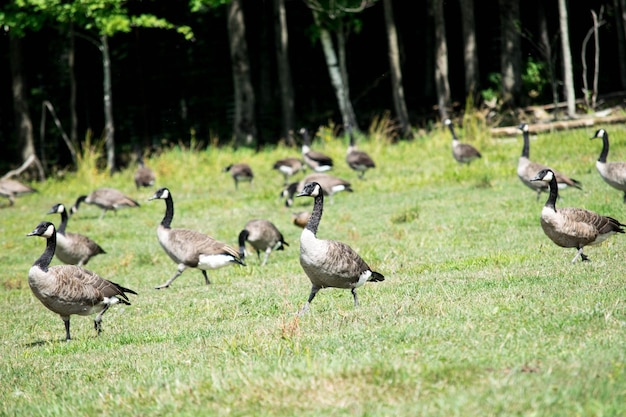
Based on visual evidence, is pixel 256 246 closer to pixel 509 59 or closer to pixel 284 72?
pixel 284 72

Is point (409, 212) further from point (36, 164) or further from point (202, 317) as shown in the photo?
point (36, 164)

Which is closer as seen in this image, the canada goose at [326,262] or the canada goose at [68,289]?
the canada goose at [326,262]

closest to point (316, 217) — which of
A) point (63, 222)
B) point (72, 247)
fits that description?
point (63, 222)

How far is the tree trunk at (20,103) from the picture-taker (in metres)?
33.3

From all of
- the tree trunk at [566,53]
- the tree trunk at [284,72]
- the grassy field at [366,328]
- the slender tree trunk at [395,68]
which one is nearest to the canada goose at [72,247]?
the grassy field at [366,328]

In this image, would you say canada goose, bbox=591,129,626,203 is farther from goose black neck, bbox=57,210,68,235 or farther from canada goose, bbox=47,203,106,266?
goose black neck, bbox=57,210,68,235

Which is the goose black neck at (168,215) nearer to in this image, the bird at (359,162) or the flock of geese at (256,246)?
the flock of geese at (256,246)

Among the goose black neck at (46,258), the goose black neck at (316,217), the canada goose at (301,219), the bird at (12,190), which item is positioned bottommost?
the canada goose at (301,219)

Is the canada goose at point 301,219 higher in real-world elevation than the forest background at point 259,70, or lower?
lower

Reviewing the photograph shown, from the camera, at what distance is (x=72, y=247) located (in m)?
16.2

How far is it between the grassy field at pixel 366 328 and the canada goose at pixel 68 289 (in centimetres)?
42

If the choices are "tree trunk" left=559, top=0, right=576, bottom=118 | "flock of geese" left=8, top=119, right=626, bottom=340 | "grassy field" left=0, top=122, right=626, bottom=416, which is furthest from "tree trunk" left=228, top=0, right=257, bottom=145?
"grassy field" left=0, top=122, right=626, bottom=416

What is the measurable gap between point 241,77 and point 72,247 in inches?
715

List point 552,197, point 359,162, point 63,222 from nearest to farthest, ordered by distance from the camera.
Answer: point 552,197
point 63,222
point 359,162
